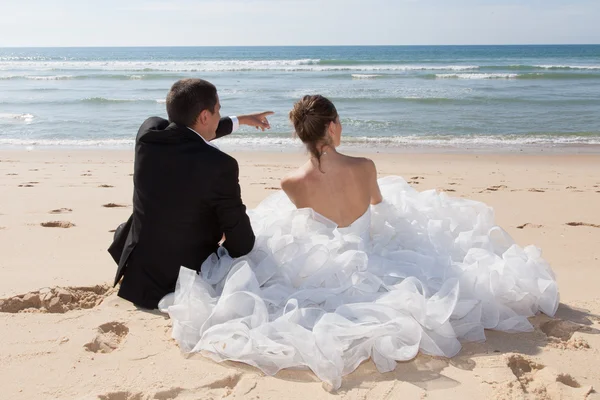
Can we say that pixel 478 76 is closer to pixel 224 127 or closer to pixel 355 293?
pixel 224 127

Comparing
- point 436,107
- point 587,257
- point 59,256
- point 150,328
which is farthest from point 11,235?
point 436,107

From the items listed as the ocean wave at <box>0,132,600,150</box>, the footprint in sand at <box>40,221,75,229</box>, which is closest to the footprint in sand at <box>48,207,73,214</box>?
the footprint in sand at <box>40,221,75,229</box>

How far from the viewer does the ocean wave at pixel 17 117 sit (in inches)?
559

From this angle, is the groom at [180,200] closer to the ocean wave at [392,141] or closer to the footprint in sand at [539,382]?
the footprint in sand at [539,382]

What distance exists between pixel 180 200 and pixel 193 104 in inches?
21.1

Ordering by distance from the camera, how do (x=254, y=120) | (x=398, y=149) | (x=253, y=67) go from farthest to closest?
(x=253, y=67) < (x=398, y=149) < (x=254, y=120)

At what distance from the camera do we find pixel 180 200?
10.4 feet

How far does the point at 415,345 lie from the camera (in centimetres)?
273

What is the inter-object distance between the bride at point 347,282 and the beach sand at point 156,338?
10 centimetres

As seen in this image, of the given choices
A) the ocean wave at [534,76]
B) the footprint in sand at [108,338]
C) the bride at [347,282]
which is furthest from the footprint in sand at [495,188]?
the ocean wave at [534,76]

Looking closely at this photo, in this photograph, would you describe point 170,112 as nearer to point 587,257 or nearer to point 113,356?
point 113,356

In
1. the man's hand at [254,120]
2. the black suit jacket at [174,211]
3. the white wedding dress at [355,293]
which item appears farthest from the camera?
the man's hand at [254,120]

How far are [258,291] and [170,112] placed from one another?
3.64 feet

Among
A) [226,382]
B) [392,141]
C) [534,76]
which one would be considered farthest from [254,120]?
[534,76]
